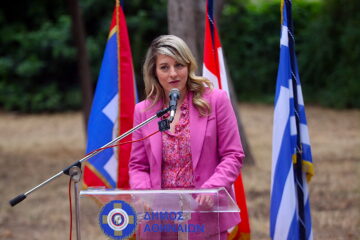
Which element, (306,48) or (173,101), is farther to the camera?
(306,48)

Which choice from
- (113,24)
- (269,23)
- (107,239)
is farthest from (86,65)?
(269,23)

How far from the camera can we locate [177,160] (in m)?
3.40

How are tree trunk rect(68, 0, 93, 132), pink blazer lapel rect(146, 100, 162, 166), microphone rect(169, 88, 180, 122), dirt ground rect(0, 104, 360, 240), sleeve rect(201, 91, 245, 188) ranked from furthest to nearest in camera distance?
tree trunk rect(68, 0, 93, 132), dirt ground rect(0, 104, 360, 240), pink blazer lapel rect(146, 100, 162, 166), sleeve rect(201, 91, 245, 188), microphone rect(169, 88, 180, 122)

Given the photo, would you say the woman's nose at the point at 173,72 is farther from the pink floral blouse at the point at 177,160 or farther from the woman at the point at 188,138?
the pink floral blouse at the point at 177,160

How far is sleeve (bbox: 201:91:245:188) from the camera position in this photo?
3.28 metres

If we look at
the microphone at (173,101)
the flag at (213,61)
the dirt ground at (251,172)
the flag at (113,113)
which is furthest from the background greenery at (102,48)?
the microphone at (173,101)

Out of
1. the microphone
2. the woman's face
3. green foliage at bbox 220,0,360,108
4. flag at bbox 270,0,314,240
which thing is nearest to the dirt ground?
green foliage at bbox 220,0,360,108

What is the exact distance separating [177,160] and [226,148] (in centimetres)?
27

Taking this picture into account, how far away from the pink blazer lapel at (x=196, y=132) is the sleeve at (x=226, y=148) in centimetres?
9

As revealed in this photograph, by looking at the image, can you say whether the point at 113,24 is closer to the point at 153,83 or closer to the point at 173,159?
the point at 153,83

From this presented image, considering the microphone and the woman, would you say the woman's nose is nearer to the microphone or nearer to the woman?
the woman

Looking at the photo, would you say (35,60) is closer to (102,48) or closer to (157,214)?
(102,48)

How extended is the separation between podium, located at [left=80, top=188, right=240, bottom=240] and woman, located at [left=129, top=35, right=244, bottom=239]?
304 mm

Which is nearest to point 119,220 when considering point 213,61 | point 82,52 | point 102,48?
point 213,61
